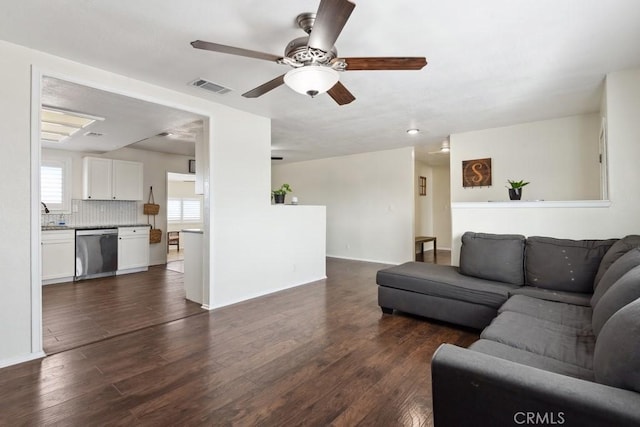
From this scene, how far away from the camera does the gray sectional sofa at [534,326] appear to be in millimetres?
1077

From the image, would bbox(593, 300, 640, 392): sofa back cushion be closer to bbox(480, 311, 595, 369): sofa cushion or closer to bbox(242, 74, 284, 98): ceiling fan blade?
bbox(480, 311, 595, 369): sofa cushion

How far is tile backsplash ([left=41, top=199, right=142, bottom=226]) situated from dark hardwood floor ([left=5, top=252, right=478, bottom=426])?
411 cm

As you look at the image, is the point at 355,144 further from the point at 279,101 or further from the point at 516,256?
the point at 516,256

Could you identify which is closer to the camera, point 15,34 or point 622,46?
point 15,34

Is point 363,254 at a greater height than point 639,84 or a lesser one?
lesser

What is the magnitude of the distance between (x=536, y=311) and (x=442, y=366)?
145cm

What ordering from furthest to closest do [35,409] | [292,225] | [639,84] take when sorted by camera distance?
[292,225], [639,84], [35,409]

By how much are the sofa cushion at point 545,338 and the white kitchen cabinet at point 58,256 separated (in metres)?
6.20

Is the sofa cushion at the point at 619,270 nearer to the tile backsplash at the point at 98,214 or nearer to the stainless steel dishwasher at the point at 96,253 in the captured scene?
the stainless steel dishwasher at the point at 96,253

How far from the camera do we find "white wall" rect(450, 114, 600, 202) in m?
4.22

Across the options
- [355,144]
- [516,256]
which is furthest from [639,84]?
[355,144]

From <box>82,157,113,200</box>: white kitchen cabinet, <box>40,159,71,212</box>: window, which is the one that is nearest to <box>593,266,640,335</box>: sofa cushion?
<box>82,157,113,200</box>: white kitchen cabinet

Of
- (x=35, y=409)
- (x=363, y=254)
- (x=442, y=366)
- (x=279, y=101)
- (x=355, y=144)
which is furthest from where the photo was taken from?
(x=363, y=254)

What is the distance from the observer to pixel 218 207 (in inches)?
149
